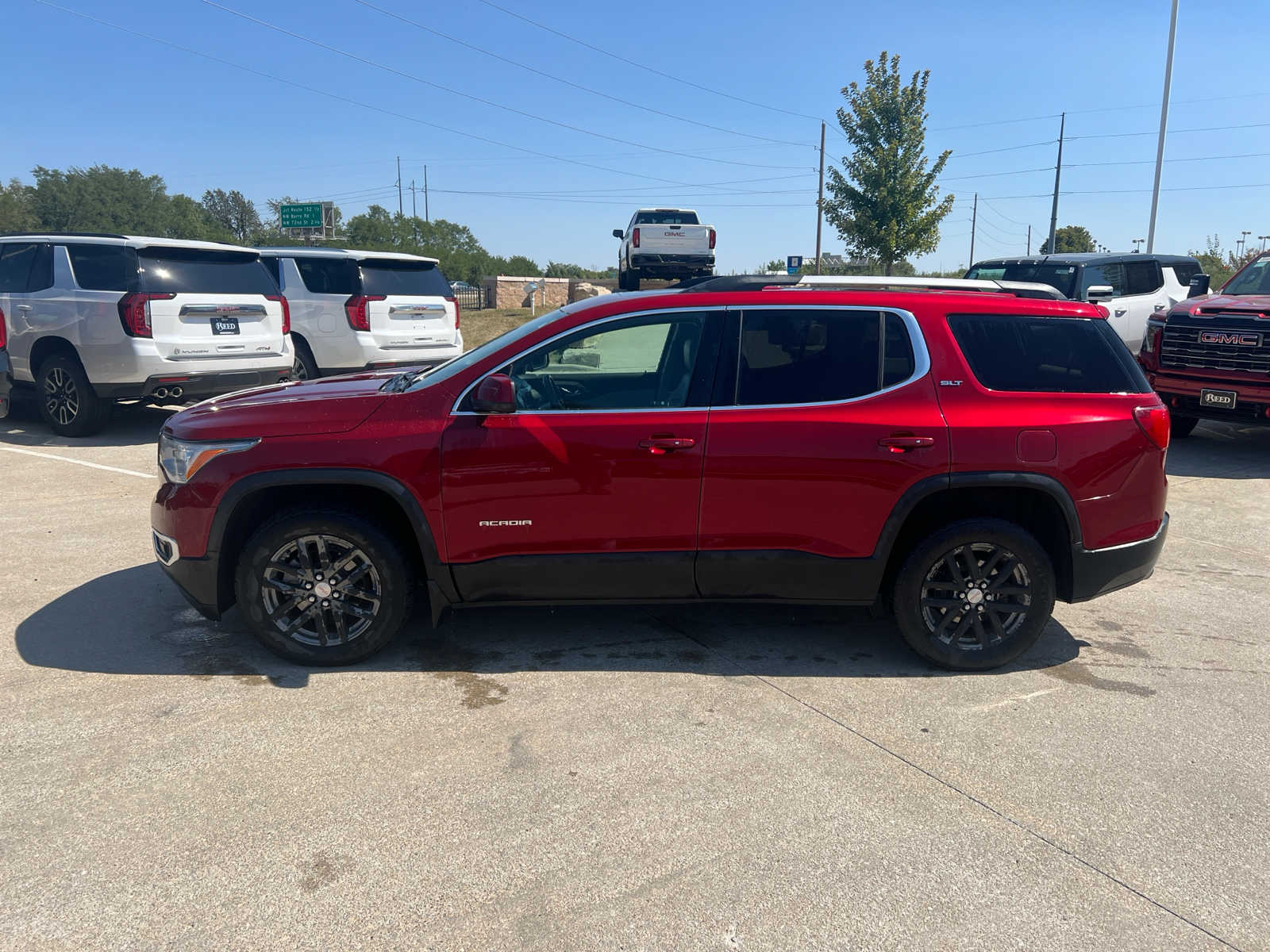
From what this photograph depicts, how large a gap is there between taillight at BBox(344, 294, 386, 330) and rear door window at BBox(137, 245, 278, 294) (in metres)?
1.10

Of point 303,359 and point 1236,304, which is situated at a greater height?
point 1236,304

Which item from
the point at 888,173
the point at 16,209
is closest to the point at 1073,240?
the point at 888,173

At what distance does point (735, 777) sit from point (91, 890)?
2064 millimetres

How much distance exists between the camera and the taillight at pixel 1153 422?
14.1 ft

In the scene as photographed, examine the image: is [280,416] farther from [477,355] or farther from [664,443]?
[664,443]

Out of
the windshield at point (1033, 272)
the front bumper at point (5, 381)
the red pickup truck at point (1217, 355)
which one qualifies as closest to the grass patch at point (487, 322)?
the windshield at point (1033, 272)

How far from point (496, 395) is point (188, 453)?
146 centimetres

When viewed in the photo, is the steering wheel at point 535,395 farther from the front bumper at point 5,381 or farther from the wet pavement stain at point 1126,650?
the front bumper at point 5,381

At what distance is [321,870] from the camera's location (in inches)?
113

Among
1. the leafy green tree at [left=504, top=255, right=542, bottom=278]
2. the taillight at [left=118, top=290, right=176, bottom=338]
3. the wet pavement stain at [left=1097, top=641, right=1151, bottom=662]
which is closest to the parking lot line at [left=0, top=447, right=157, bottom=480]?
the taillight at [left=118, top=290, right=176, bottom=338]

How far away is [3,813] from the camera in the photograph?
311cm

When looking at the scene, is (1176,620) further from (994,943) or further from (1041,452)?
(994,943)

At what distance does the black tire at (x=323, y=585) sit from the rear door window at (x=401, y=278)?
25.7 ft

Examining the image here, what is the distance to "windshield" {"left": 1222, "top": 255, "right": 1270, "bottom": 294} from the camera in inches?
409
